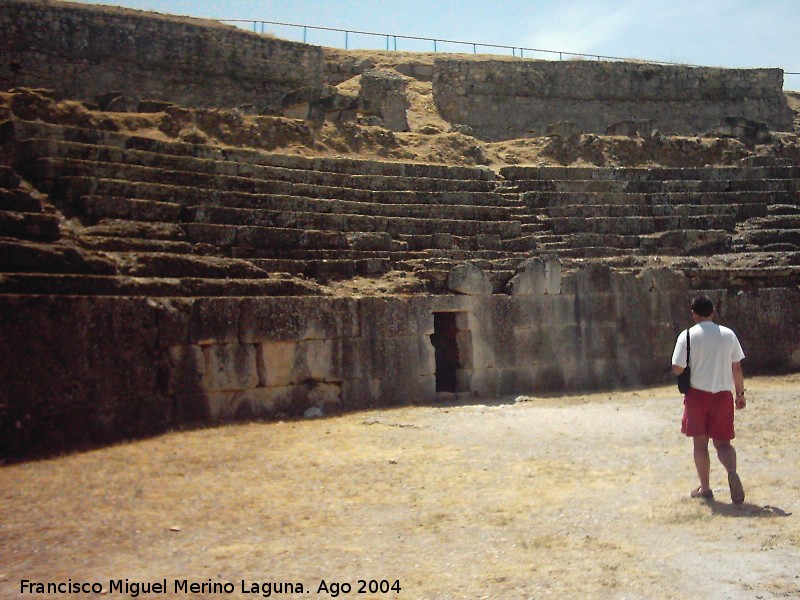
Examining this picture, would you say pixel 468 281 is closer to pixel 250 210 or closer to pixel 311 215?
pixel 311 215

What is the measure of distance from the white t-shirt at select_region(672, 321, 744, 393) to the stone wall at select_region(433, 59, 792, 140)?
22.1 meters

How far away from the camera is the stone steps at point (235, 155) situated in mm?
11016

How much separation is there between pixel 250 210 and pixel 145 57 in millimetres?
14973

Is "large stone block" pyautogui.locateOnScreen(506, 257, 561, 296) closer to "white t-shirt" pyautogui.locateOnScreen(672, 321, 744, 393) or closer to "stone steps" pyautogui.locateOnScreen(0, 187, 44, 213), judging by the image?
"white t-shirt" pyautogui.locateOnScreen(672, 321, 744, 393)

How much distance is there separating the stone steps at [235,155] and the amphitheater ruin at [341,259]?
39 mm

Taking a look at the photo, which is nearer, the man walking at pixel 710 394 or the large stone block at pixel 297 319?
the man walking at pixel 710 394

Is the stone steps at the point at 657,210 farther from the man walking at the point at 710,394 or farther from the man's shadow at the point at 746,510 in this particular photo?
the man's shadow at the point at 746,510

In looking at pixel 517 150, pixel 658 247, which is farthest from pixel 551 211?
pixel 517 150

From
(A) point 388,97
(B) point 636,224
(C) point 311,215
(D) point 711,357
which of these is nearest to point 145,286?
(C) point 311,215

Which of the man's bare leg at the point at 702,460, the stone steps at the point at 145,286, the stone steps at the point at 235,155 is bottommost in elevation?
the man's bare leg at the point at 702,460

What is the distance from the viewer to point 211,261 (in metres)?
10.1

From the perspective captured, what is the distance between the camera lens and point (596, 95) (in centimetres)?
3016

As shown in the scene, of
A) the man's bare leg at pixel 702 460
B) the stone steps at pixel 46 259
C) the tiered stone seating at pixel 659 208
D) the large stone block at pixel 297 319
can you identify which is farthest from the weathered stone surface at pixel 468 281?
the man's bare leg at pixel 702 460

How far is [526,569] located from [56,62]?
73.8 ft
